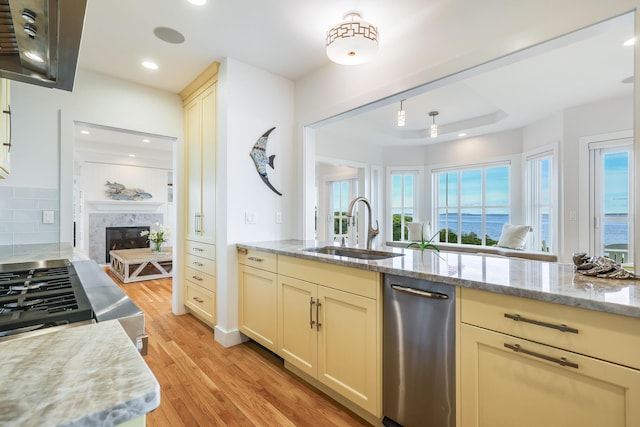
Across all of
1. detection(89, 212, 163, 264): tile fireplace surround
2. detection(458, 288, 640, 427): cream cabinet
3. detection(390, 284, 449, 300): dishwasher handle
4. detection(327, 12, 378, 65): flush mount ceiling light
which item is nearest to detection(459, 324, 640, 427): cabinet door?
detection(458, 288, 640, 427): cream cabinet

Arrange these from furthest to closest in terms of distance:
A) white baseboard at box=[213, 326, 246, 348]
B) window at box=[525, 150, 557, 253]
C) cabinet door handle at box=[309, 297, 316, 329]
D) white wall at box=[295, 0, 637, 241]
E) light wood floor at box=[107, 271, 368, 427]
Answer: window at box=[525, 150, 557, 253] → white baseboard at box=[213, 326, 246, 348] → cabinet door handle at box=[309, 297, 316, 329] → light wood floor at box=[107, 271, 368, 427] → white wall at box=[295, 0, 637, 241]

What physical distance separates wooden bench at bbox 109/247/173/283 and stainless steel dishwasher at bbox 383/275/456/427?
4634 millimetres

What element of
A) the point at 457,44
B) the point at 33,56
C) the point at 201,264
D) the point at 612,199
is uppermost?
the point at 457,44

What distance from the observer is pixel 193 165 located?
10.6 ft

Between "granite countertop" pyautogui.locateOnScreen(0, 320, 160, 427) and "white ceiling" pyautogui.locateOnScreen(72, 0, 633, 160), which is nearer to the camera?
"granite countertop" pyautogui.locateOnScreen(0, 320, 160, 427)

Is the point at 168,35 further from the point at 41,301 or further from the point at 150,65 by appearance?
the point at 41,301

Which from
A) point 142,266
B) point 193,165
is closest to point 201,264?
point 193,165

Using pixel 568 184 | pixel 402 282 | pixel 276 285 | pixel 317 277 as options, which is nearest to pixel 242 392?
pixel 276 285

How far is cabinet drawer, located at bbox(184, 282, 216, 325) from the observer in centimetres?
286

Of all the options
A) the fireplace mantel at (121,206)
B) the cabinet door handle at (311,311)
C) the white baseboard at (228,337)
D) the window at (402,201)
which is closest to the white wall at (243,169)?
the white baseboard at (228,337)

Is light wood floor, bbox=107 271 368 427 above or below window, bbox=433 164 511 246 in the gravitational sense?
below

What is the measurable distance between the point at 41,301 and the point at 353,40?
187cm

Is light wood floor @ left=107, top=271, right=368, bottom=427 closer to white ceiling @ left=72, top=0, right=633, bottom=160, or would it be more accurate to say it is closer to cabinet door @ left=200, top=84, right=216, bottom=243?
cabinet door @ left=200, top=84, right=216, bottom=243

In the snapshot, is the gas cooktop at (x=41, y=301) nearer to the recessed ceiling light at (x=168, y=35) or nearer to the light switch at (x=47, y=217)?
the light switch at (x=47, y=217)
